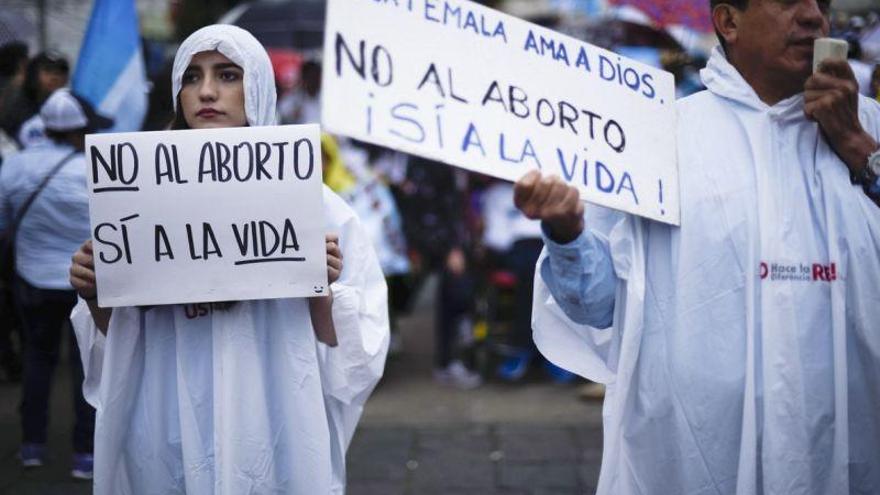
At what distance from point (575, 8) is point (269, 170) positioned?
6564 mm

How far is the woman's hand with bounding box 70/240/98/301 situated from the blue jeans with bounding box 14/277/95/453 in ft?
9.12

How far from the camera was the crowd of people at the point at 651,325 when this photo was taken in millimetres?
2453

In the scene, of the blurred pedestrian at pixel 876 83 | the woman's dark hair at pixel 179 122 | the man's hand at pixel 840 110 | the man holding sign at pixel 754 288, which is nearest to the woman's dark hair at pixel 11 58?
the woman's dark hair at pixel 179 122

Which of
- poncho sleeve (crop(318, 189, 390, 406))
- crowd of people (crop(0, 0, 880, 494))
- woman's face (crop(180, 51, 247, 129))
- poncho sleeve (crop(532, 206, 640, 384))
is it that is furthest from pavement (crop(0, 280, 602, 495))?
woman's face (crop(180, 51, 247, 129))

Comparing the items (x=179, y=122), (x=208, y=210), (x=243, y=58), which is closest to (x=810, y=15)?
(x=243, y=58)

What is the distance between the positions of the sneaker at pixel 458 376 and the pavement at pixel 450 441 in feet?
0.25

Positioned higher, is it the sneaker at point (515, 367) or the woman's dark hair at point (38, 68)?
the woman's dark hair at point (38, 68)

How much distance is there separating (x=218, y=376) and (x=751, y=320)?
4.35 feet

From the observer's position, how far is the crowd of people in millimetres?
2453

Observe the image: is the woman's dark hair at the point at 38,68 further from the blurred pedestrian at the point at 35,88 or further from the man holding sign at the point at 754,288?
the man holding sign at the point at 754,288

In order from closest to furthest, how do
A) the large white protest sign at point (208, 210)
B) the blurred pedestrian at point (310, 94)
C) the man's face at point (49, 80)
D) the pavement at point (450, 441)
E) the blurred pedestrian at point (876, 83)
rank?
the large white protest sign at point (208, 210), the blurred pedestrian at point (876, 83), the pavement at point (450, 441), the man's face at point (49, 80), the blurred pedestrian at point (310, 94)

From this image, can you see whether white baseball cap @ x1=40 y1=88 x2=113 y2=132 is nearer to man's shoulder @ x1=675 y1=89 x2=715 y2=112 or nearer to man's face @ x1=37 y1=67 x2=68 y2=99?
man's face @ x1=37 y1=67 x2=68 y2=99

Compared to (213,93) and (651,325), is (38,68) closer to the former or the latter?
(213,93)

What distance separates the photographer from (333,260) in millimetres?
2846
